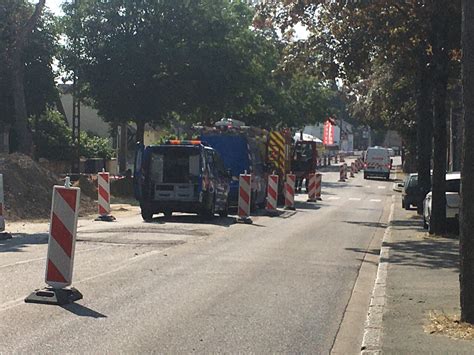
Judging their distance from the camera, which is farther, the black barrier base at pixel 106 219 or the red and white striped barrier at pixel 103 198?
the red and white striped barrier at pixel 103 198

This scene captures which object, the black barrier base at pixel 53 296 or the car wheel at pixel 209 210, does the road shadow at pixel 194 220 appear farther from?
the black barrier base at pixel 53 296

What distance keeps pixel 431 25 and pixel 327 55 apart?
13.8 ft

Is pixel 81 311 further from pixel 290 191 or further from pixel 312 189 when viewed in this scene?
pixel 312 189

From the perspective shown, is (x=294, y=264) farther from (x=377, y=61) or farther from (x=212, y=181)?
(x=377, y=61)

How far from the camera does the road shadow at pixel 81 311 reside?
967 cm

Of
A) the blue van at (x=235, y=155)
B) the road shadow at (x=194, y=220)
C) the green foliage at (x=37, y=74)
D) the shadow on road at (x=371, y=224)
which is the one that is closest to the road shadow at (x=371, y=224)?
the shadow on road at (x=371, y=224)

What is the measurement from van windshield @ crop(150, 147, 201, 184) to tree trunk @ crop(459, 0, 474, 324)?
587 inches

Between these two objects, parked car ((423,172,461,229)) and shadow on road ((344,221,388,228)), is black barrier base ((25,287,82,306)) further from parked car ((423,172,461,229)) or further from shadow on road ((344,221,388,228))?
shadow on road ((344,221,388,228))

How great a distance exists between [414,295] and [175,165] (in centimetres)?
1351

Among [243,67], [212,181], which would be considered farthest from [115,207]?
[243,67]

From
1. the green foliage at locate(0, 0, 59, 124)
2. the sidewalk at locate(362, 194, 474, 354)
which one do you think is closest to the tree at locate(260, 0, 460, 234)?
the sidewalk at locate(362, 194, 474, 354)

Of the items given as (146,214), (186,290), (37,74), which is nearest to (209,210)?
(146,214)

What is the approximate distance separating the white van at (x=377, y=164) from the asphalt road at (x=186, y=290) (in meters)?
46.5

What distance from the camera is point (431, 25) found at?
69.7 feet
